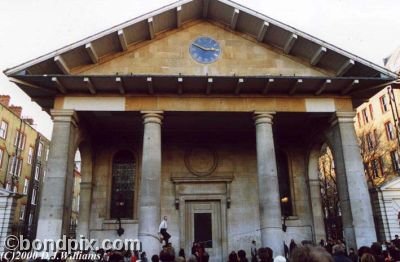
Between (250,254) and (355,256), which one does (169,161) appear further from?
(355,256)

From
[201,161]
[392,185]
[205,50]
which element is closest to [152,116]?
[205,50]

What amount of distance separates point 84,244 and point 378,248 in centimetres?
1404

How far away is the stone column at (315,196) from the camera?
1930cm

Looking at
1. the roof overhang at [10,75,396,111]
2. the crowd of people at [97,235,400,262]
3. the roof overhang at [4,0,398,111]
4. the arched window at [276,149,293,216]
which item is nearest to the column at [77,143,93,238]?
the roof overhang at [4,0,398,111]

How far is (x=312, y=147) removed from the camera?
20156 millimetres

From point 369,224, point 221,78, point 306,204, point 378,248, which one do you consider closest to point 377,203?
point 306,204

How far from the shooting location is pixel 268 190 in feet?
48.3

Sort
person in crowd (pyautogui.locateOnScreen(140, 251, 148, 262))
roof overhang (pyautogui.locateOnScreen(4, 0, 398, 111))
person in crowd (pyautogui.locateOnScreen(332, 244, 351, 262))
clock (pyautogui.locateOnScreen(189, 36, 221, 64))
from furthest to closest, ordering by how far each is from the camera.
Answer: clock (pyautogui.locateOnScreen(189, 36, 221, 64)) → roof overhang (pyautogui.locateOnScreen(4, 0, 398, 111)) → person in crowd (pyautogui.locateOnScreen(140, 251, 148, 262)) → person in crowd (pyautogui.locateOnScreen(332, 244, 351, 262))

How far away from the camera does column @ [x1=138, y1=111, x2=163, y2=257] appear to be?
13.8 m

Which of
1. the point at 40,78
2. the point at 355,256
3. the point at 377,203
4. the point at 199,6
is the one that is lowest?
the point at 355,256

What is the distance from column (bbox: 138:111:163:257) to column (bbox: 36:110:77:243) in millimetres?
3020

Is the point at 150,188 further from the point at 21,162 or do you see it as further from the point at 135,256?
the point at 21,162

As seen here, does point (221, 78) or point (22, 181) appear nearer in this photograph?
point (221, 78)

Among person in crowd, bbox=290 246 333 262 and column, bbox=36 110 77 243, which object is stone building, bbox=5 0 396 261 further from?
person in crowd, bbox=290 246 333 262
